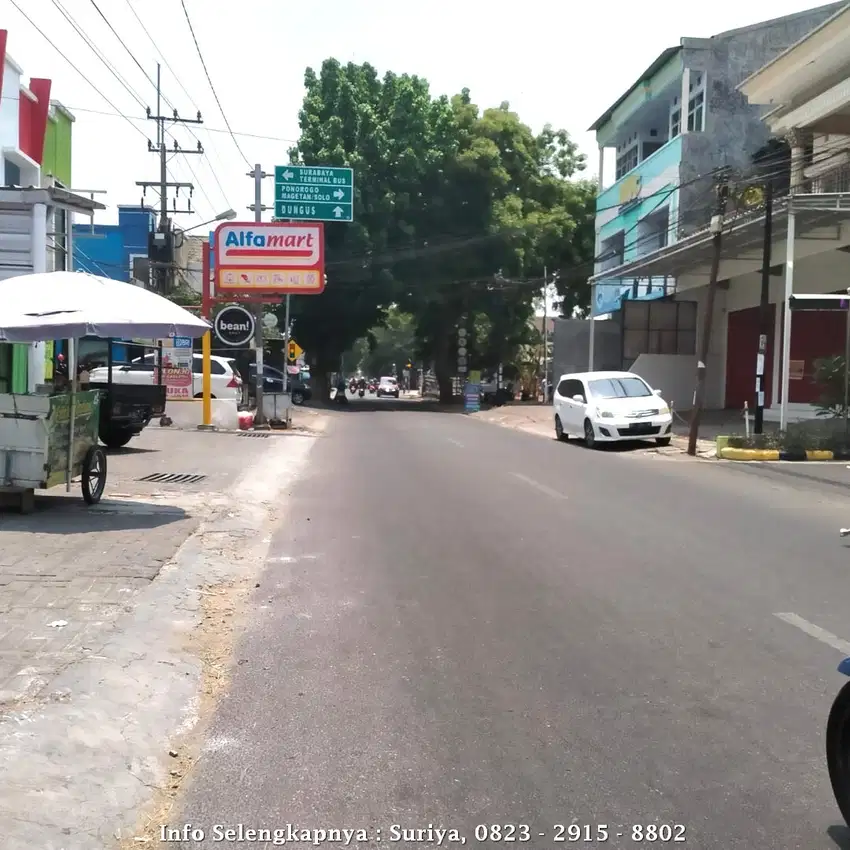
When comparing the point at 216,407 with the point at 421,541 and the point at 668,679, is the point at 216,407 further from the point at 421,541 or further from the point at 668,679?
the point at 668,679

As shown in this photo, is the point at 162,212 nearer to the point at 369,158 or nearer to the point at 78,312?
the point at 369,158

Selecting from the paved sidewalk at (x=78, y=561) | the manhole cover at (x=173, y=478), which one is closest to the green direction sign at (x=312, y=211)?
the paved sidewalk at (x=78, y=561)

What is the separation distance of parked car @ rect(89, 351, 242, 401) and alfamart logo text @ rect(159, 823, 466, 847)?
2287 centimetres

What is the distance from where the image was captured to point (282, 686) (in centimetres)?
523

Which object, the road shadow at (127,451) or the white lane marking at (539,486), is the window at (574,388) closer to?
the white lane marking at (539,486)

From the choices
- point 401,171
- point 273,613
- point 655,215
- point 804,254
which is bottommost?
point 273,613

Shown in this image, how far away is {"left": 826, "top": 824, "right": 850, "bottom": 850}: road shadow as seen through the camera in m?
3.54

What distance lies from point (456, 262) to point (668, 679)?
42786 millimetres

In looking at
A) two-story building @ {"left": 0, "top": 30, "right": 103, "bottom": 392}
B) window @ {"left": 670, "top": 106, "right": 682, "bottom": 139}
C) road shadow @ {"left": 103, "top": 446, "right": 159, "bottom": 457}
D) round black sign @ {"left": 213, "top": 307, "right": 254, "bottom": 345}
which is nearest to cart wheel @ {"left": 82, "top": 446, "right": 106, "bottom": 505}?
two-story building @ {"left": 0, "top": 30, "right": 103, "bottom": 392}

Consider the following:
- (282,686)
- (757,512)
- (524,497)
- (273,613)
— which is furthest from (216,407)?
(282,686)

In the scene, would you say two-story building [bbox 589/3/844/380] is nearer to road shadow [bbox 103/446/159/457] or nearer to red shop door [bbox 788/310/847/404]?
red shop door [bbox 788/310/847/404]

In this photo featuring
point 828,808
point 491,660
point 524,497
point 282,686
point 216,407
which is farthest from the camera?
point 216,407

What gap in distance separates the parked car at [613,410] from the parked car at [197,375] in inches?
361

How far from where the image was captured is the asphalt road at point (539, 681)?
3818 millimetres
